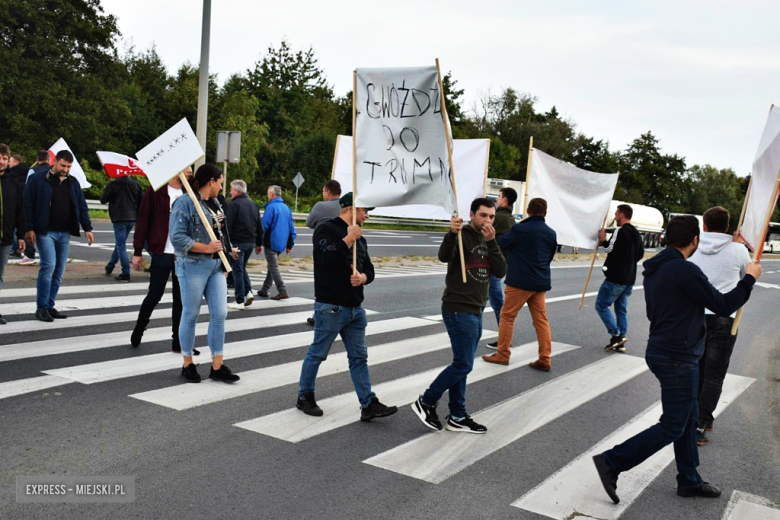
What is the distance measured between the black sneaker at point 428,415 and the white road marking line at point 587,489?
3.47 ft

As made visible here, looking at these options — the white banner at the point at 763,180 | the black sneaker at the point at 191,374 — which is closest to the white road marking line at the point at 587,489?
the white banner at the point at 763,180

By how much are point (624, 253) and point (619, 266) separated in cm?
19

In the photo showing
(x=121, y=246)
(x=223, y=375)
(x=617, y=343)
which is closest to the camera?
(x=223, y=375)

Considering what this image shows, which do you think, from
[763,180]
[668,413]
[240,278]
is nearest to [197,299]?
[668,413]

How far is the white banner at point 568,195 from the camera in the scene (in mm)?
9375

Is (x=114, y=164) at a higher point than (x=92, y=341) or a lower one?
higher

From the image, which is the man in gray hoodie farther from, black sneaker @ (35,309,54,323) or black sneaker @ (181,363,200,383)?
black sneaker @ (35,309,54,323)

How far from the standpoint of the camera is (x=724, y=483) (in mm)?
4859

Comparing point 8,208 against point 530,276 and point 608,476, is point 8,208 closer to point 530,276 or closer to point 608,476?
point 530,276

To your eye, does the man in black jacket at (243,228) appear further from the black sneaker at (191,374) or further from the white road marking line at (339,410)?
the black sneaker at (191,374)

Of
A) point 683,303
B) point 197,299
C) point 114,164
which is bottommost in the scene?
point 197,299

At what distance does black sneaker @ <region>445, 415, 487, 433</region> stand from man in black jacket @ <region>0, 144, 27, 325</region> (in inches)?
215

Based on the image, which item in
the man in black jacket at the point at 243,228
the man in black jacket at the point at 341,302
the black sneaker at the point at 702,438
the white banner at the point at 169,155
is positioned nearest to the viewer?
the man in black jacket at the point at 341,302

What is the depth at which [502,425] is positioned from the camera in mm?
5742
